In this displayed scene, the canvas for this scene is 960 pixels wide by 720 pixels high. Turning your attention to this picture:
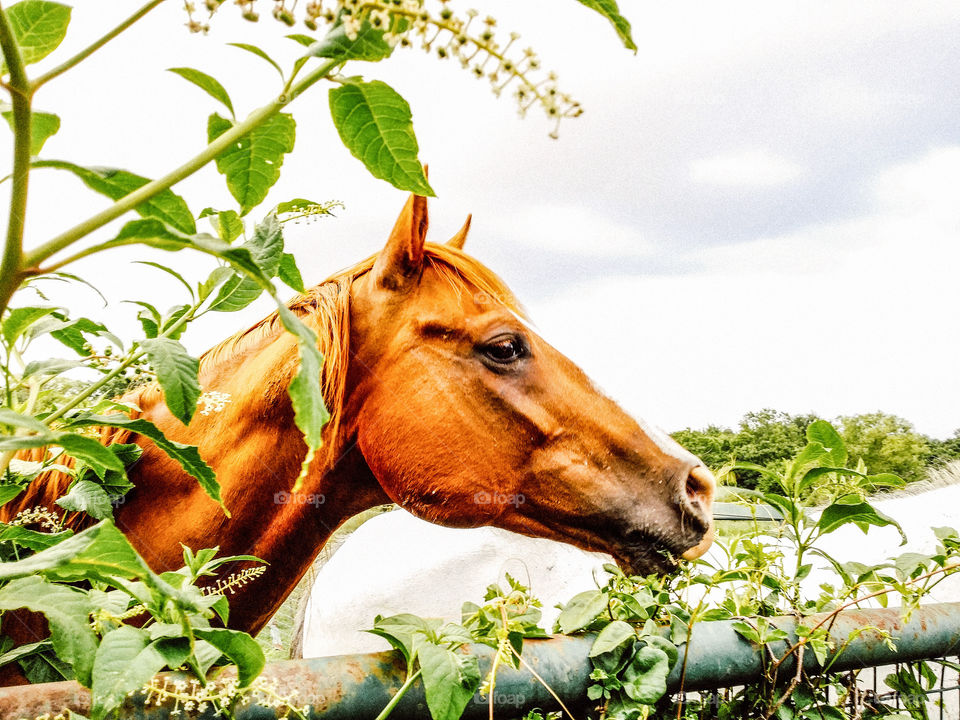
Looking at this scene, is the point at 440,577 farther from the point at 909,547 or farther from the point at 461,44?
the point at 461,44

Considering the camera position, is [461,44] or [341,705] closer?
[461,44]

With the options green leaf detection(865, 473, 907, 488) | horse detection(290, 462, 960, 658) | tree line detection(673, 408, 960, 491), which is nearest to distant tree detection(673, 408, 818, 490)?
tree line detection(673, 408, 960, 491)

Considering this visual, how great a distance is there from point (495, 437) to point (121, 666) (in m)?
1.03

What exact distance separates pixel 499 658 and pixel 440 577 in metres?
2.02

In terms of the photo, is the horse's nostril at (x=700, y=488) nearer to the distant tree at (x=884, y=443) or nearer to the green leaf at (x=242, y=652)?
the green leaf at (x=242, y=652)

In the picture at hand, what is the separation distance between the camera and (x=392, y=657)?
30.1 inches

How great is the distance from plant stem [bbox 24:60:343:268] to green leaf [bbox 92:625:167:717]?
341 mm

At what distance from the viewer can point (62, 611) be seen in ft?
1.74

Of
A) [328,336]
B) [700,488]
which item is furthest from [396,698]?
[700,488]

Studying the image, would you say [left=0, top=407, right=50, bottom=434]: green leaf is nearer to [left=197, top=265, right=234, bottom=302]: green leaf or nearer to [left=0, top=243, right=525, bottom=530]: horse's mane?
[left=197, top=265, right=234, bottom=302]: green leaf

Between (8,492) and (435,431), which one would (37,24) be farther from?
(435,431)

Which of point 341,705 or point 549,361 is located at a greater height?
point 549,361

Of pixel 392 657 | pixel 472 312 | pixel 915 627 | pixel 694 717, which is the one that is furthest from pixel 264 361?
pixel 915 627

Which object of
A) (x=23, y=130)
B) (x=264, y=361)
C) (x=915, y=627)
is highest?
(x=264, y=361)
